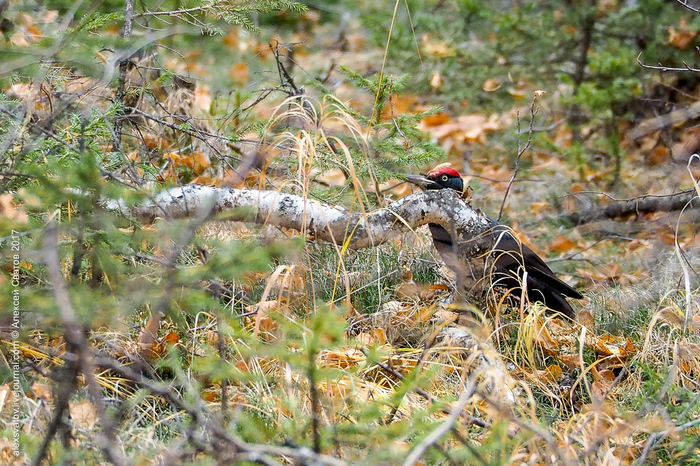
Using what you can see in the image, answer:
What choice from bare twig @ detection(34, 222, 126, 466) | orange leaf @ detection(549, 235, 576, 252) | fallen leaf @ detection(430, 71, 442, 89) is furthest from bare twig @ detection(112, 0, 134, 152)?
fallen leaf @ detection(430, 71, 442, 89)

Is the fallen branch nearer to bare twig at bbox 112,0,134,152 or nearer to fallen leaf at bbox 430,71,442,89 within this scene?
fallen leaf at bbox 430,71,442,89

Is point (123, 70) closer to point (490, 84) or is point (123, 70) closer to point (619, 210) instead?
point (619, 210)

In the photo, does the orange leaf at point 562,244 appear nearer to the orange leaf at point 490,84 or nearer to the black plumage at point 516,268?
the black plumage at point 516,268

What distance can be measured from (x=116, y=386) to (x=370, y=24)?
15.2 feet

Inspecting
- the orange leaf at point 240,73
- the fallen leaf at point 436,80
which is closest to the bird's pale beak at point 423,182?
the fallen leaf at point 436,80

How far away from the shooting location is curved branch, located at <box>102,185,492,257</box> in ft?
10.8

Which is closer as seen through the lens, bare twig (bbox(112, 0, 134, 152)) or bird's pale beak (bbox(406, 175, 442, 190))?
bare twig (bbox(112, 0, 134, 152))

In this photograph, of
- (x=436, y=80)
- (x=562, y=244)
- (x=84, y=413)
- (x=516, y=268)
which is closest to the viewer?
(x=84, y=413)

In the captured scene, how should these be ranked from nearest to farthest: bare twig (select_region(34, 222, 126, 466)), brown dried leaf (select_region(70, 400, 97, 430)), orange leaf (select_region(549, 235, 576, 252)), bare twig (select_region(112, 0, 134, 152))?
bare twig (select_region(34, 222, 126, 466)) < brown dried leaf (select_region(70, 400, 97, 430)) < bare twig (select_region(112, 0, 134, 152)) < orange leaf (select_region(549, 235, 576, 252))

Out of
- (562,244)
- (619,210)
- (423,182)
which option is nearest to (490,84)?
(619,210)

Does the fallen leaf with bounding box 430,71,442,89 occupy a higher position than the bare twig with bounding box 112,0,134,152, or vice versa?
the bare twig with bounding box 112,0,134,152

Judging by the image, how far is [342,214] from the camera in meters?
3.39

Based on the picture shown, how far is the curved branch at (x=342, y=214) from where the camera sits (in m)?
3.31

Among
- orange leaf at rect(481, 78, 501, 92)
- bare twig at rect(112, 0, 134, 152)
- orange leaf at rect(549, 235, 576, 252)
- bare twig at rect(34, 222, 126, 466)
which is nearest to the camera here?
bare twig at rect(34, 222, 126, 466)
